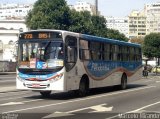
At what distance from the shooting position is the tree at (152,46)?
70.6 metres

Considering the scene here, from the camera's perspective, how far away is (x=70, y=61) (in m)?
20.1

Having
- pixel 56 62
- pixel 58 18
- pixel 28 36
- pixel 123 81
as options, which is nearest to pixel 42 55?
pixel 56 62

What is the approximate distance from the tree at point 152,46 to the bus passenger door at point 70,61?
50008 millimetres

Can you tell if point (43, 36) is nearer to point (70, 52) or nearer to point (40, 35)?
point (40, 35)

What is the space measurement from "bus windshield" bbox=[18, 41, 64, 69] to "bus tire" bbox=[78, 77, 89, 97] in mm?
2504

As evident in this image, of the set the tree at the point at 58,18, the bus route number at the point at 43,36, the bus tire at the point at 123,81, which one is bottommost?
the bus tire at the point at 123,81

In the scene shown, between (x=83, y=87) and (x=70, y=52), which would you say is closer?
(x=70, y=52)

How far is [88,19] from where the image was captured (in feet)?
247

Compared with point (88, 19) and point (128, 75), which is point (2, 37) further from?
point (128, 75)

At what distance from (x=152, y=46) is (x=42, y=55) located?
54147 mm

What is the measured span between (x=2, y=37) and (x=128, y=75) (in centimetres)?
9858

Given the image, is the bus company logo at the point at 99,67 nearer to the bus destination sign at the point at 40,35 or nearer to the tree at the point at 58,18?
the bus destination sign at the point at 40,35

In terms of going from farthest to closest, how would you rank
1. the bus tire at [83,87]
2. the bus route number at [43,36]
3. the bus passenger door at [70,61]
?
the bus tire at [83,87]
the bus route number at [43,36]
the bus passenger door at [70,61]

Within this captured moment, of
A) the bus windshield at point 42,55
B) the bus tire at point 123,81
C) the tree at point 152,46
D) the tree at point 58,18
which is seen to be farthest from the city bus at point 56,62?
the tree at point 152,46
